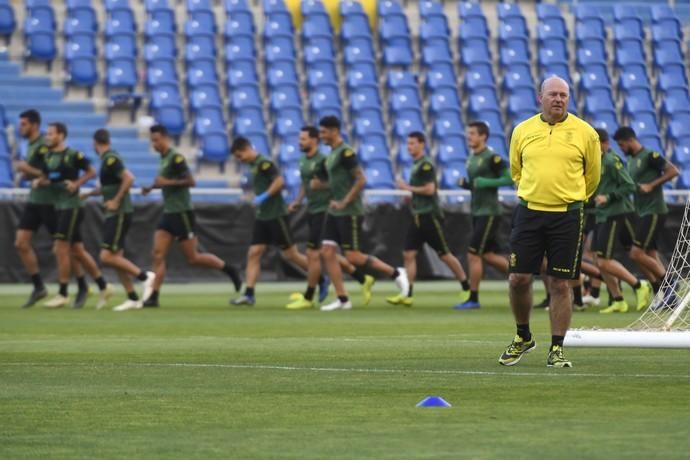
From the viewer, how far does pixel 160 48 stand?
32906 millimetres

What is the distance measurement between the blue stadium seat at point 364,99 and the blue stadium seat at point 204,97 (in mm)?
2665

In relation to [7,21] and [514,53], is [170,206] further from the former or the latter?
[514,53]

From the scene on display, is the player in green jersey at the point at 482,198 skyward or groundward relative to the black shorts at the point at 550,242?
groundward

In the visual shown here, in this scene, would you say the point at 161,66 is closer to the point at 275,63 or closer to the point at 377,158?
the point at 275,63

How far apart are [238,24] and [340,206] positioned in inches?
513

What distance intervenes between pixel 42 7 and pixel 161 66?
2.63 meters

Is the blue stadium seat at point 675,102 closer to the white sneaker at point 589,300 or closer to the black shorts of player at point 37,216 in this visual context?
the white sneaker at point 589,300

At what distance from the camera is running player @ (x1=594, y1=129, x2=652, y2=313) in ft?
68.6

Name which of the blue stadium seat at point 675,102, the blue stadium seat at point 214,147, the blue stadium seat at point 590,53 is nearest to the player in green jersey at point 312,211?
the blue stadium seat at point 214,147

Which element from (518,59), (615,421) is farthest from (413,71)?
(615,421)

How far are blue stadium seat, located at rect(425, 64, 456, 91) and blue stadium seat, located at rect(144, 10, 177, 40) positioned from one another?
527 cm

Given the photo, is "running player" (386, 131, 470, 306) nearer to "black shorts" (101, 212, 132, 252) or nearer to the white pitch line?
"black shorts" (101, 212, 132, 252)

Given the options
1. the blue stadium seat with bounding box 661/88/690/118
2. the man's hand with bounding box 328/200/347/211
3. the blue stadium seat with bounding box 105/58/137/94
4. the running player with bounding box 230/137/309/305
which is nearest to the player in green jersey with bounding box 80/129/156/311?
the running player with bounding box 230/137/309/305

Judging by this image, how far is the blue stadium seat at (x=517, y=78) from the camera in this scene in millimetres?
35188
